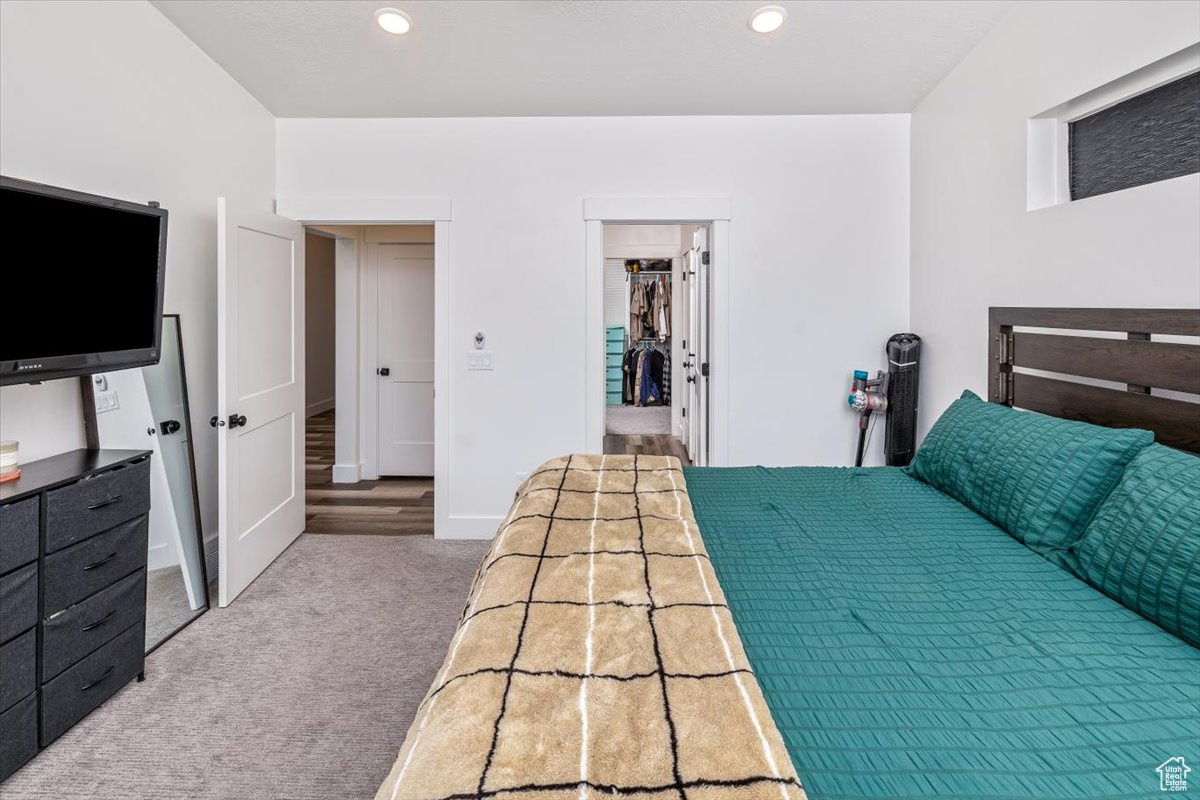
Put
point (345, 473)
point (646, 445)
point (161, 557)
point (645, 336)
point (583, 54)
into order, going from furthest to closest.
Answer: point (645, 336) → point (646, 445) → point (345, 473) → point (583, 54) → point (161, 557)

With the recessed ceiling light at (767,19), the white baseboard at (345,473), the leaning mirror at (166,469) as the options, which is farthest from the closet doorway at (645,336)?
the leaning mirror at (166,469)

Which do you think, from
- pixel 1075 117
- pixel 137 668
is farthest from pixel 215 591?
pixel 1075 117

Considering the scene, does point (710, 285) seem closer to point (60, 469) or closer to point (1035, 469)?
point (1035, 469)

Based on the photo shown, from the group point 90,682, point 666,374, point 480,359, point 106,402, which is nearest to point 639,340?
point 666,374

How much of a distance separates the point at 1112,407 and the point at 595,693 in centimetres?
205

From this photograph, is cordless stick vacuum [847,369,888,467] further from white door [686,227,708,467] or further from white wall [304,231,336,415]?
white wall [304,231,336,415]

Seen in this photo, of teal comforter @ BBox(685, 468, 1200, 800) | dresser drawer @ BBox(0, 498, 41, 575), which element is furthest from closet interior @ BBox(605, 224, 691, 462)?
dresser drawer @ BBox(0, 498, 41, 575)

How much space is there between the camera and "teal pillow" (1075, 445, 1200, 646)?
3.97 ft

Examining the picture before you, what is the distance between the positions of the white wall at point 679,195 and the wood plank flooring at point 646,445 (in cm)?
215

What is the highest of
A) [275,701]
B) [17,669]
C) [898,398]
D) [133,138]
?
[133,138]

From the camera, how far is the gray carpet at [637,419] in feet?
23.7

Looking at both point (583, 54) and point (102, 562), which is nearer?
point (102, 562)

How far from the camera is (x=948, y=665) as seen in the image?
108 cm

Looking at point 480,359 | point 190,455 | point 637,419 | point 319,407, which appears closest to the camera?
point 190,455
